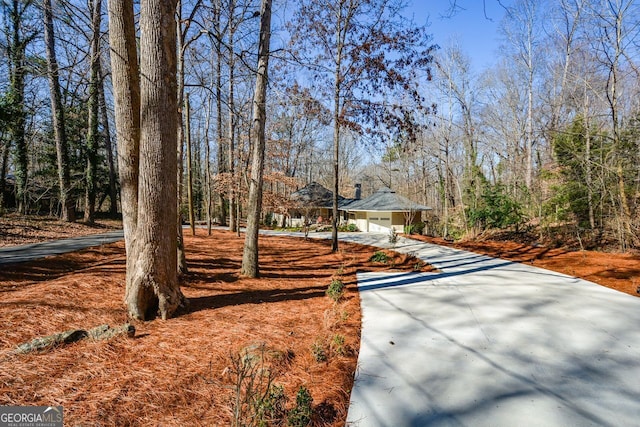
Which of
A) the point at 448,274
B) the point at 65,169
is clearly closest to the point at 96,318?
the point at 448,274

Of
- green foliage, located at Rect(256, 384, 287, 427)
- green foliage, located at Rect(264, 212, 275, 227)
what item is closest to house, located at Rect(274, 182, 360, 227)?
green foliage, located at Rect(264, 212, 275, 227)

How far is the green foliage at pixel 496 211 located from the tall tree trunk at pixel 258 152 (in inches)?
442

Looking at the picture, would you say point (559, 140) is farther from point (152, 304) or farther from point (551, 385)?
point (152, 304)

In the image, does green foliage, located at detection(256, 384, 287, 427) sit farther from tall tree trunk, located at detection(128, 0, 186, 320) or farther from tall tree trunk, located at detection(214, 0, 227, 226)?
tall tree trunk, located at detection(214, 0, 227, 226)

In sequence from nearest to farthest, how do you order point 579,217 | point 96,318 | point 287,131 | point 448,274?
point 96,318, point 448,274, point 579,217, point 287,131

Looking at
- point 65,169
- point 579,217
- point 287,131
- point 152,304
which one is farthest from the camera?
point 287,131

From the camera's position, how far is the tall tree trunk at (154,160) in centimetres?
319

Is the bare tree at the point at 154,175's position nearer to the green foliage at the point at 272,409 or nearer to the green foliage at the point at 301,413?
the green foliage at the point at 272,409

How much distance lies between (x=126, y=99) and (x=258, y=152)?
235 cm

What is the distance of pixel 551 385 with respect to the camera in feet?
7.48

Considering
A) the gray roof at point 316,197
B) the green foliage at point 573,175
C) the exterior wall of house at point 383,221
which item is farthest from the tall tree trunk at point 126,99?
the exterior wall of house at point 383,221

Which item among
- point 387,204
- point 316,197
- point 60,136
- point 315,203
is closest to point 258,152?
point 60,136

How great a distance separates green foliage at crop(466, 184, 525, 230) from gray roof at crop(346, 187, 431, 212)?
14.5ft

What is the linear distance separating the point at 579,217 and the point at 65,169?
62.9 feet
